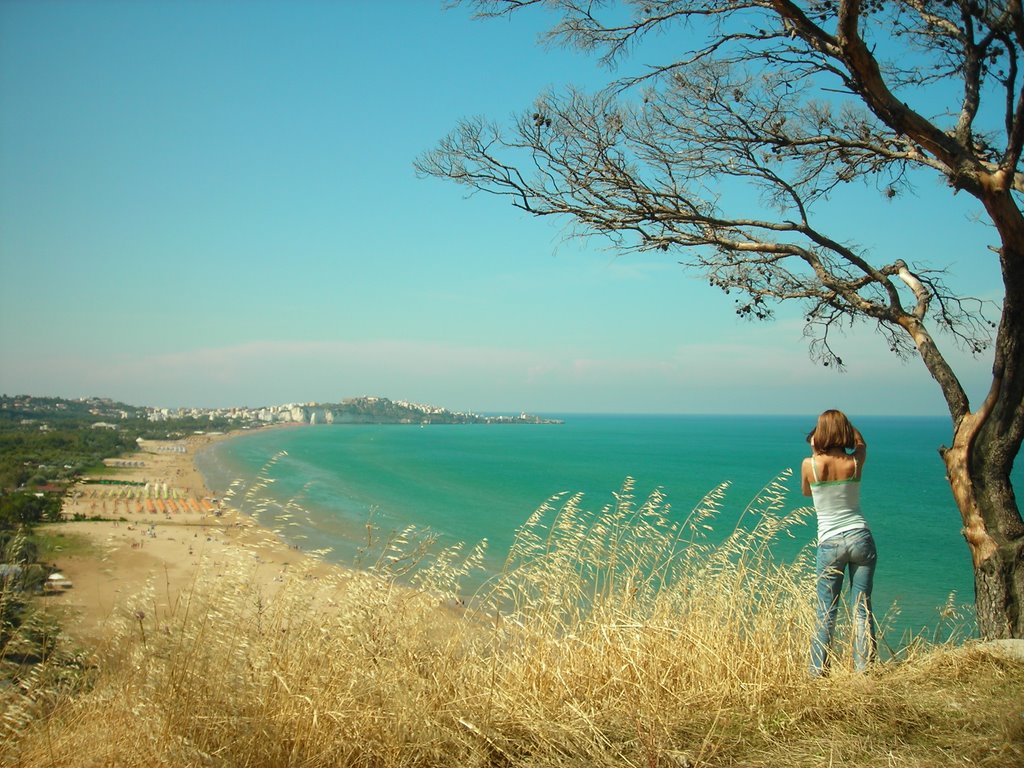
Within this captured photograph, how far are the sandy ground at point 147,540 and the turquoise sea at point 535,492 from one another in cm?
27

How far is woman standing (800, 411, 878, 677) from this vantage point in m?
4.38

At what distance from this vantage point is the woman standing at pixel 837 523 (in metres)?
4.38

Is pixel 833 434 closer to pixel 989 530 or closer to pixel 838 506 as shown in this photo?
pixel 838 506

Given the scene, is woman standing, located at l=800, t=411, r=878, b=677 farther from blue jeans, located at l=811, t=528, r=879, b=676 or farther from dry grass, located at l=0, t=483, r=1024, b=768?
dry grass, located at l=0, t=483, r=1024, b=768

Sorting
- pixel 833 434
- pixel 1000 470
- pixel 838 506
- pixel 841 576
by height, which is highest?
pixel 833 434

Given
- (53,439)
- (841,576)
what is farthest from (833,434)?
(53,439)

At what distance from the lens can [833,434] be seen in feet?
15.3

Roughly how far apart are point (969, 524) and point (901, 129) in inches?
106

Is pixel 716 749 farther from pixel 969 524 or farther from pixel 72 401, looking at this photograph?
pixel 72 401

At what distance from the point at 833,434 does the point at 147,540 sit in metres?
21.6

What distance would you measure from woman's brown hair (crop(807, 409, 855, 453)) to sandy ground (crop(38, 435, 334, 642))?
3155mm

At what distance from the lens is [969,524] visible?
5012mm

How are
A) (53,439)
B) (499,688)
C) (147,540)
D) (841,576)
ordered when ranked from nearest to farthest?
(499,688) < (841,576) < (147,540) < (53,439)

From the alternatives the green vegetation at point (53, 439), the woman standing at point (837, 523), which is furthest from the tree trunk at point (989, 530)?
the green vegetation at point (53, 439)
